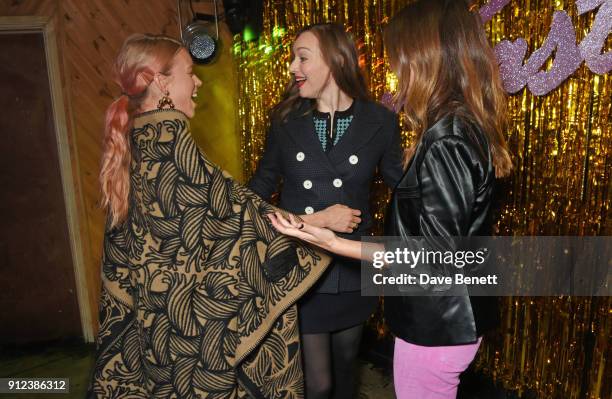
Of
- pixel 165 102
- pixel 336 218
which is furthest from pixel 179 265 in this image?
pixel 336 218

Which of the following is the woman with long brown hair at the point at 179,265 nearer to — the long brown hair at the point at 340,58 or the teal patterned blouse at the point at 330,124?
the teal patterned blouse at the point at 330,124

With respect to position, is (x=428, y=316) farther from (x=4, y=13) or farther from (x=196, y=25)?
(x=4, y=13)

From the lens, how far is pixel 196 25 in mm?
3877

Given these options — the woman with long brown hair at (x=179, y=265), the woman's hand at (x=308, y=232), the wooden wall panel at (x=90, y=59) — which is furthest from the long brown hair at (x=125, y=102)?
the wooden wall panel at (x=90, y=59)

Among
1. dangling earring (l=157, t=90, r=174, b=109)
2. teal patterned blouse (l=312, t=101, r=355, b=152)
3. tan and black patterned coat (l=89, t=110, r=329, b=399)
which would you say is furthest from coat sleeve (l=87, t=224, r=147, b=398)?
teal patterned blouse (l=312, t=101, r=355, b=152)

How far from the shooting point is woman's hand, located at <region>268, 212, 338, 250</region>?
144 cm

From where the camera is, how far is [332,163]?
2043mm

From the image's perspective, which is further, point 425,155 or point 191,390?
point 191,390

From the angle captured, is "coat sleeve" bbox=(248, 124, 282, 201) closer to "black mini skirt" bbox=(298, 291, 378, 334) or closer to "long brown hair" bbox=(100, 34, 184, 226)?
"black mini skirt" bbox=(298, 291, 378, 334)

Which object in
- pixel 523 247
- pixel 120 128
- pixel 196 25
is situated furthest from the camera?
pixel 196 25

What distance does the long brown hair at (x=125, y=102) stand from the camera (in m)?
1.58

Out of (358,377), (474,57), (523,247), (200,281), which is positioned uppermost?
(474,57)

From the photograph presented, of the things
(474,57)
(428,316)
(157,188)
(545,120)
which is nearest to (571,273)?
(545,120)

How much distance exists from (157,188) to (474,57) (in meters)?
1.07
